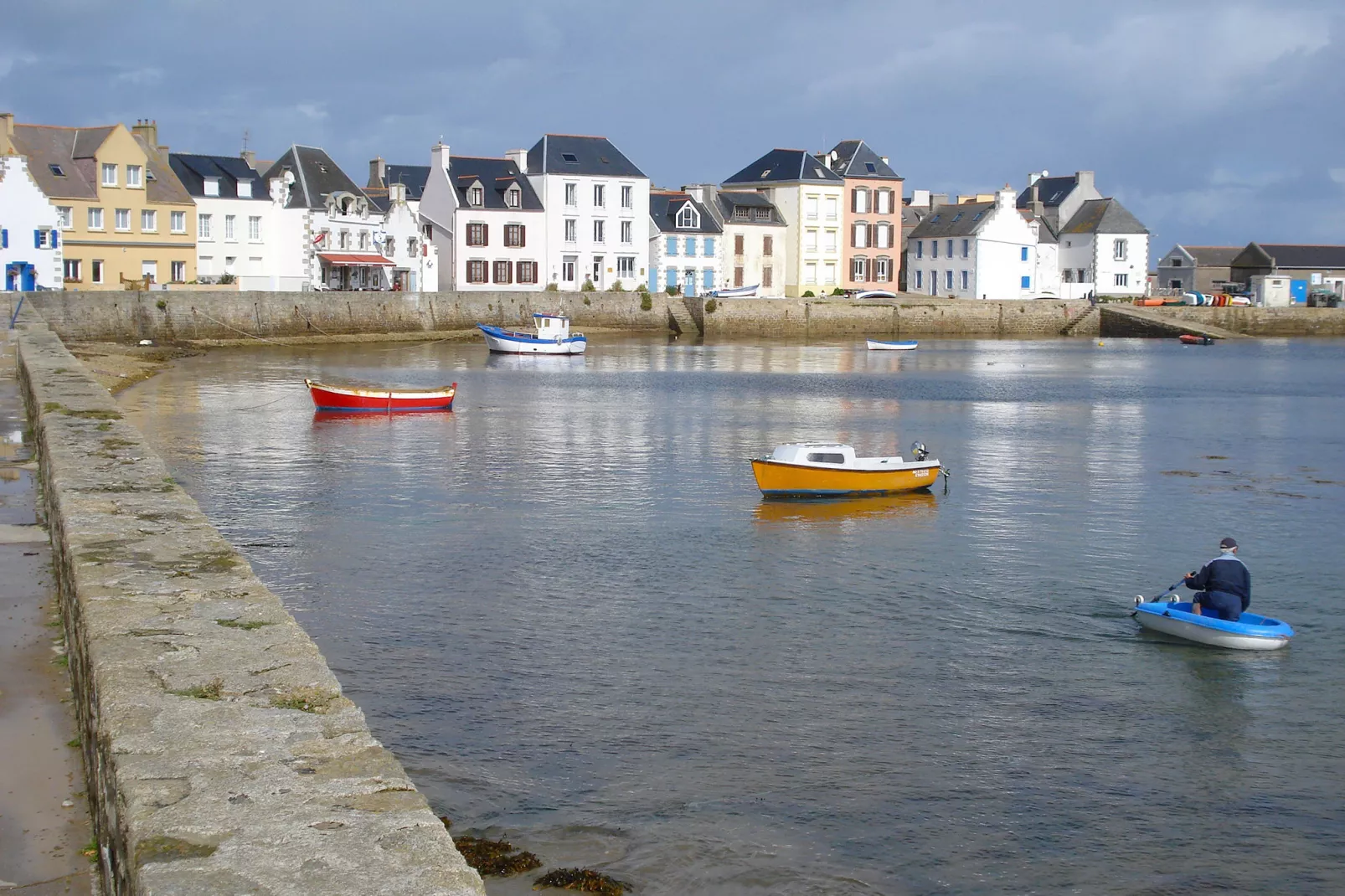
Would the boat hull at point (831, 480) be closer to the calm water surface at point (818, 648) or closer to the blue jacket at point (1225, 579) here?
the calm water surface at point (818, 648)

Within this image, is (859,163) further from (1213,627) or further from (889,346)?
(1213,627)

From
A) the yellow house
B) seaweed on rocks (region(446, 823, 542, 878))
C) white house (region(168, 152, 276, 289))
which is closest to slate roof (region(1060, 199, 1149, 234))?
white house (region(168, 152, 276, 289))

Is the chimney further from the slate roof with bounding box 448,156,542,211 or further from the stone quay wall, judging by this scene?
the stone quay wall

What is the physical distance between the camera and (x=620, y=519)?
24.6 m

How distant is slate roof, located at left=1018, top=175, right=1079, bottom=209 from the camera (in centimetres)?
10606

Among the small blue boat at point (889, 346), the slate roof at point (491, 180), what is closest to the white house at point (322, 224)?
the slate roof at point (491, 180)

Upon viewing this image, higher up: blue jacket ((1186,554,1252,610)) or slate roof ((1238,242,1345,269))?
slate roof ((1238,242,1345,269))

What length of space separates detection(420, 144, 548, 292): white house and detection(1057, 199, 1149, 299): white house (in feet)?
137


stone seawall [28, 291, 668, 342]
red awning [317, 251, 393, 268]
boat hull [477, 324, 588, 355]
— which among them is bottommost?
boat hull [477, 324, 588, 355]

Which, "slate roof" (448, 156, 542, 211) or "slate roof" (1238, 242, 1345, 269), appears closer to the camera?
"slate roof" (448, 156, 542, 211)

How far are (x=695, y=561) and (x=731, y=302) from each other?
67869mm

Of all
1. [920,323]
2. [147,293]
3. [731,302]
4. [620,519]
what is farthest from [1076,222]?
[620,519]

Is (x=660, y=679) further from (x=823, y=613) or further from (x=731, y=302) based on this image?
(x=731, y=302)

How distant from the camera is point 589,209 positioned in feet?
288
